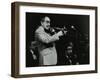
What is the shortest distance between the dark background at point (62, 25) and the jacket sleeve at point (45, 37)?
A: 1.7 inches

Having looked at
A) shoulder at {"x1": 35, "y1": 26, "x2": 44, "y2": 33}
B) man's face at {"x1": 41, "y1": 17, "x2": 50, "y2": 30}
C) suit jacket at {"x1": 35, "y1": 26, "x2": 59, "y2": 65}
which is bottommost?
suit jacket at {"x1": 35, "y1": 26, "x2": 59, "y2": 65}

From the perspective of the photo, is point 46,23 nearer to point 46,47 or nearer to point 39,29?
point 39,29

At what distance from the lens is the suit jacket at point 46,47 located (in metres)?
1.81

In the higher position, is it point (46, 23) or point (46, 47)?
point (46, 23)

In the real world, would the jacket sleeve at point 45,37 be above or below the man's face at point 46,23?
below

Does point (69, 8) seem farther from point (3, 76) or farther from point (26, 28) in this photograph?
point (3, 76)

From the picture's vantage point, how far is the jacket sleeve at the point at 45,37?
1.81m

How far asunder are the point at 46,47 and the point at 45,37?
0.24ft

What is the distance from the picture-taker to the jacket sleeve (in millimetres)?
1806

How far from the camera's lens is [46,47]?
1836 mm

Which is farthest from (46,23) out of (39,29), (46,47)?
(46,47)

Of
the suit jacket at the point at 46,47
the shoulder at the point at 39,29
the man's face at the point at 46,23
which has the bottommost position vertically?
the suit jacket at the point at 46,47

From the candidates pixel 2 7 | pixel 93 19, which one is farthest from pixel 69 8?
pixel 2 7

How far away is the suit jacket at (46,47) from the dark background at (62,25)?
0.12ft
